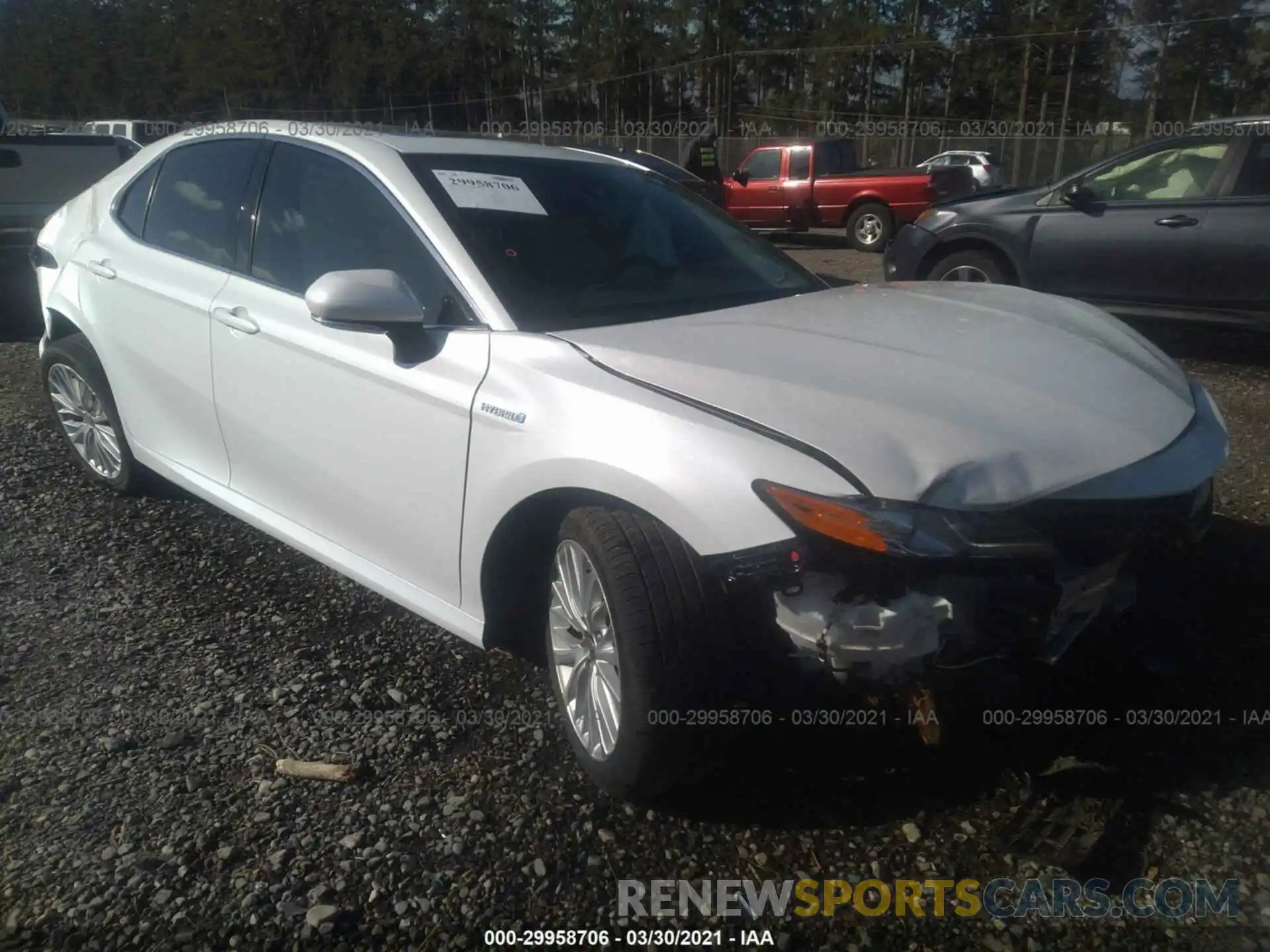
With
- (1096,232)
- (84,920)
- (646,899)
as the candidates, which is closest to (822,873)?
(646,899)

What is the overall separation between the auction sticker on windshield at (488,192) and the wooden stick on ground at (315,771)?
1591mm

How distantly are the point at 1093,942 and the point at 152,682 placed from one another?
259 centimetres

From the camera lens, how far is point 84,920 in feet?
6.81

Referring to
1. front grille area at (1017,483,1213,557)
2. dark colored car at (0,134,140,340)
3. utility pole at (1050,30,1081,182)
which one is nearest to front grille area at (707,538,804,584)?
front grille area at (1017,483,1213,557)

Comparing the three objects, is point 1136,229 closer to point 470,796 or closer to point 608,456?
point 608,456

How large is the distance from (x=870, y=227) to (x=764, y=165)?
2.68 m

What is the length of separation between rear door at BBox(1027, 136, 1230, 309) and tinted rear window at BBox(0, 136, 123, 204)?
7946 mm

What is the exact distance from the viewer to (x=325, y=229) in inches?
121

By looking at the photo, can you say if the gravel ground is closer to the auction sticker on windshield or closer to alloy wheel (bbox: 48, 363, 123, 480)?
alloy wheel (bbox: 48, 363, 123, 480)

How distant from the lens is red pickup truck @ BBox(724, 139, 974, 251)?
15477mm

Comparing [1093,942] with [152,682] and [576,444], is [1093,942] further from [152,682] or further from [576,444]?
[152,682]

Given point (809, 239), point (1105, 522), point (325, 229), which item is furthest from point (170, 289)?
point (809, 239)

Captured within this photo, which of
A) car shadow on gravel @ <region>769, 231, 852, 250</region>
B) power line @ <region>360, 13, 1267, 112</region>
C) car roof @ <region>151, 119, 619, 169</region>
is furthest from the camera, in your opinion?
power line @ <region>360, 13, 1267, 112</region>

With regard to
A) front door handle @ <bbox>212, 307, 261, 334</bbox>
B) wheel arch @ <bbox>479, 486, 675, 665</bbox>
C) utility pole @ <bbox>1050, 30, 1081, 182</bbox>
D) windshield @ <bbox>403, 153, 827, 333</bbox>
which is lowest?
wheel arch @ <bbox>479, 486, 675, 665</bbox>
